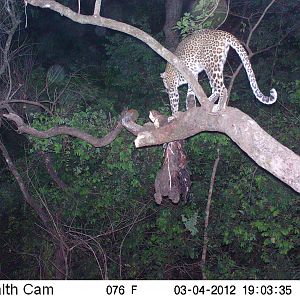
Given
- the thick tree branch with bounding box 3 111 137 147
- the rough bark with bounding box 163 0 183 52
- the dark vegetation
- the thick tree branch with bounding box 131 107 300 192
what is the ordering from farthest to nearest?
the rough bark with bounding box 163 0 183 52
the dark vegetation
the thick tree branch with bounding box 3 111 137 147
the thick tree branch with bounding box 131 107 300 192

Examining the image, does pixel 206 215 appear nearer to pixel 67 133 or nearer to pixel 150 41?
pixel 67 133

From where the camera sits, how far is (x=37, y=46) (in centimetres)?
1285

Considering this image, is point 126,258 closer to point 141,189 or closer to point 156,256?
point 156,256

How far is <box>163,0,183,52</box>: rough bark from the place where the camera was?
11.1 meters

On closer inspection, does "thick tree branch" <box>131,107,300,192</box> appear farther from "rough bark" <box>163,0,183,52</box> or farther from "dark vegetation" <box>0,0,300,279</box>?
"rough bark" <box>163,0,183,52</box>

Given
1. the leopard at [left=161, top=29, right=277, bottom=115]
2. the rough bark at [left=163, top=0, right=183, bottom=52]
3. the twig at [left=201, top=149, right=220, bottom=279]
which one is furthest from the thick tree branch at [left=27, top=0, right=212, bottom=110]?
the rough bark at [left=163, top=0, right=183, bottom=52]

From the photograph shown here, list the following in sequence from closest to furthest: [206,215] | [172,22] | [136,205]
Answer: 1. [206,215]
2. [136,205]
3. [172,22]

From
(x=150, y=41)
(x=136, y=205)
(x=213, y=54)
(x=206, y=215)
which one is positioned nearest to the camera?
(x=150, y=41)

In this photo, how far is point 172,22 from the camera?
444 inches

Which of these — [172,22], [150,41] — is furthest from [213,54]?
[172,22]

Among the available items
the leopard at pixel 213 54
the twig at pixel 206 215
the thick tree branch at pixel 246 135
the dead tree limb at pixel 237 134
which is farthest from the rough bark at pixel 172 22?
the thick tree branch at pixel 246 135

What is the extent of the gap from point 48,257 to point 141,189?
75.0 inches
